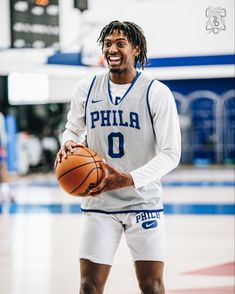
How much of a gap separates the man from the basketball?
7 cm

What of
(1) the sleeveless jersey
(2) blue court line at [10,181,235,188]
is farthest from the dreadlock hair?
(2) blue court line at [10,181,235,188]

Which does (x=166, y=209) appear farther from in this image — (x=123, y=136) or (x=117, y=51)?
(x=117, y=51)

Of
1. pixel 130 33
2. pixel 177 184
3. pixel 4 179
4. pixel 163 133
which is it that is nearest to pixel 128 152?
pixel 163 133

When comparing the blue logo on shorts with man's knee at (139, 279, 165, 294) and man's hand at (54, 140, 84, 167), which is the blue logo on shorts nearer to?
man's knee at (139, 279, 165, 294)

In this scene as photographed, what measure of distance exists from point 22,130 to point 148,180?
61.2 ft

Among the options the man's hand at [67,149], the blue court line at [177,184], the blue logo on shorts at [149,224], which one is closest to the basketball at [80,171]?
the man's hand at [67,149]

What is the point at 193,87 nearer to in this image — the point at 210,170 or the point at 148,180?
the point at 210,170

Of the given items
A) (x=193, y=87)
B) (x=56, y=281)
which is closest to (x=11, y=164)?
(x=193, y=87)

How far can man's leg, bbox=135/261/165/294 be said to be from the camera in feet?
12.2

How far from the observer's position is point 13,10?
11844 mm

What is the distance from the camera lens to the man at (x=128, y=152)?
12.4ft

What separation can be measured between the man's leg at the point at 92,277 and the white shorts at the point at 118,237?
2 cm

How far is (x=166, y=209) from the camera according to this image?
11.6m

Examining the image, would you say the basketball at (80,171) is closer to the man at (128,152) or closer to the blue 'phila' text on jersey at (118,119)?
the man at (128,152)
